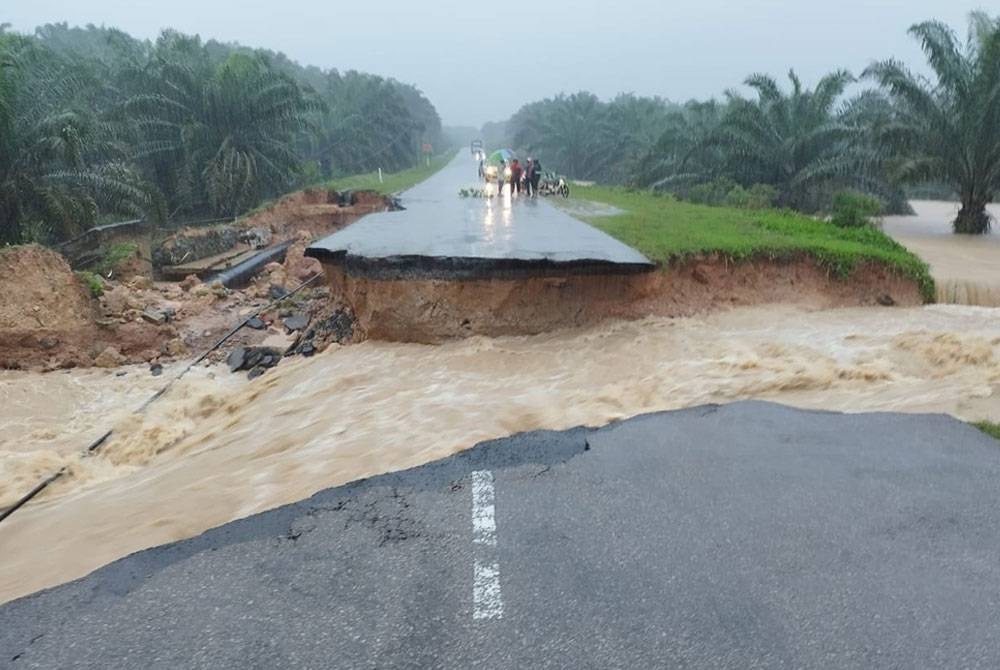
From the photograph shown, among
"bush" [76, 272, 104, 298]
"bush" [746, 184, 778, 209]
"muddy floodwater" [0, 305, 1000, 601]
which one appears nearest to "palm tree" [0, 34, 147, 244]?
"bush" [76, 272, 104, 298]

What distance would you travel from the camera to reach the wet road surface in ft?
29.6

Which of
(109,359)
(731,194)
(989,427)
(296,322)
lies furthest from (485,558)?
(731,194)

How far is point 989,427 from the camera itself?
457cm

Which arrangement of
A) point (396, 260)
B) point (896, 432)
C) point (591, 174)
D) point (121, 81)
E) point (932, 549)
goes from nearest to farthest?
point (932, 549), point (896, 432), point (396, 260), point (121, 81), point (591, 174)

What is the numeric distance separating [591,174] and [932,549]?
1865 inches

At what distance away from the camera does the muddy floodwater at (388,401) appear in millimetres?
4762

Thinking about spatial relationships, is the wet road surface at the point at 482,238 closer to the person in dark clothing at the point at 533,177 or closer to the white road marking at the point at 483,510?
the person in dark clothing at the point at 533,177

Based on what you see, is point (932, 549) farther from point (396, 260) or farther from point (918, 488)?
point (396, 260)

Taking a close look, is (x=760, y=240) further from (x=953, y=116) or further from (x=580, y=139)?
(x=580, y=139)

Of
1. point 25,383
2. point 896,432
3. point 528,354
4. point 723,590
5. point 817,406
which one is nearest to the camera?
point 723,590

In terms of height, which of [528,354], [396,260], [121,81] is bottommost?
[528,354]

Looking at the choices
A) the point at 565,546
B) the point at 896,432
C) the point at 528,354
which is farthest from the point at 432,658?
the point at 528,354

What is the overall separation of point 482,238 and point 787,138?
54.6 ft

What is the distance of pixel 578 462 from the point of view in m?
4.46
